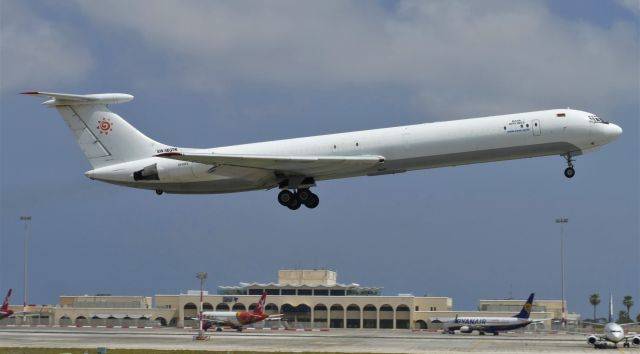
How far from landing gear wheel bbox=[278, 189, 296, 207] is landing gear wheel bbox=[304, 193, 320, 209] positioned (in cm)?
99

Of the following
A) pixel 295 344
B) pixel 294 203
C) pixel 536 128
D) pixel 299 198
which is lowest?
pixel 295 344

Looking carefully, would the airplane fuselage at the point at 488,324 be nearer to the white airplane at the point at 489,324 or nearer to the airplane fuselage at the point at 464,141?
the white airplane at the point at 489,324

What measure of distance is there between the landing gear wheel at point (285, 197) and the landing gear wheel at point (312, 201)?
0.99 m

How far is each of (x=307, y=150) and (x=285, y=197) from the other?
3968 mm

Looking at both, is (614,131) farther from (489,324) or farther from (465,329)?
(489,324)

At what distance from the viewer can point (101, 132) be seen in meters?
65.4

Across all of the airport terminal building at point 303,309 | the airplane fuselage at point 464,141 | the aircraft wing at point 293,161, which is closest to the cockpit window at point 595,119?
the airplane fuselage at point 464,141

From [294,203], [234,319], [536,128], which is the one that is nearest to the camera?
[536,128]

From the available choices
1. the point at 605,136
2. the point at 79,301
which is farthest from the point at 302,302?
the point at 605,136

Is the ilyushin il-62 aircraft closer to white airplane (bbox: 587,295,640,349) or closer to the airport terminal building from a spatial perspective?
white airplane (bbox: 587,295,640,349)

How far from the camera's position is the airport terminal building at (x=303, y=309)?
142 metres

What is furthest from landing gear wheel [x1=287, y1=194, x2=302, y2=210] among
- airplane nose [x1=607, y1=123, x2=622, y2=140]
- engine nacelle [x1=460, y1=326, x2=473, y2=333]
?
engine nacelle [x1=460, y1=326, x2=473, y2=333]

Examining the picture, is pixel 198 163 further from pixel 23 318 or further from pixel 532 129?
pixel 23 318

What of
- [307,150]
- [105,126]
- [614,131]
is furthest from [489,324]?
[105,126]
